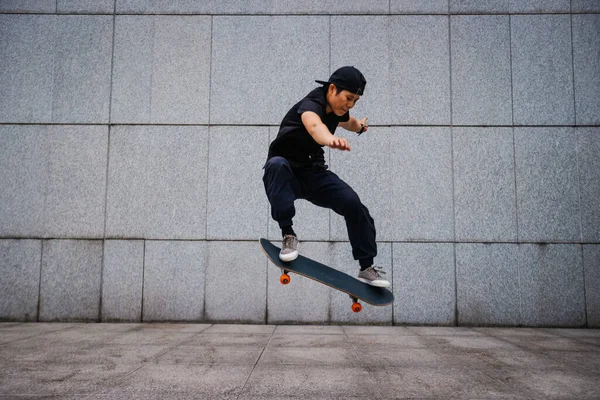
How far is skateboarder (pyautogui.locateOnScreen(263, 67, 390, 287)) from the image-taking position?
15.1 ft

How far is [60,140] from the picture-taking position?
9.12m

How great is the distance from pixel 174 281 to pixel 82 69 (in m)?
5.05

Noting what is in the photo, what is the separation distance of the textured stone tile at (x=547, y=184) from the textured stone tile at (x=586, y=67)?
1.79 feet

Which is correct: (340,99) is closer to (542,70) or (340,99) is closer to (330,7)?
(330,7)

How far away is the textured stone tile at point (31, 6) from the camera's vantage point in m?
9.38

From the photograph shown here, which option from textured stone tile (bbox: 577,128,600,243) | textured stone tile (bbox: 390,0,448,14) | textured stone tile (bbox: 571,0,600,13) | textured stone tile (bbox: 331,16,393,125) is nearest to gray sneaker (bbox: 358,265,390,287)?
textured stone tile (bbox: 331,16,393,125)

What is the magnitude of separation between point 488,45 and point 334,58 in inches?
132

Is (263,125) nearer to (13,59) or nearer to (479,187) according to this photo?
(479,187)

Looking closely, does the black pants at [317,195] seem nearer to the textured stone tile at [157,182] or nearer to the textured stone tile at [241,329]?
the textured stone tile at [241,329]

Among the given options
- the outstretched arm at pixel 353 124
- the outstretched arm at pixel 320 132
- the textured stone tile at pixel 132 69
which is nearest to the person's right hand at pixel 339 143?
the outstretched arm at pixel 320 132

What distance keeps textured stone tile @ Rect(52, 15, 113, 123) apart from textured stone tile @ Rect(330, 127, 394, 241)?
17.3 ft

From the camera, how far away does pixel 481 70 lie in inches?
360

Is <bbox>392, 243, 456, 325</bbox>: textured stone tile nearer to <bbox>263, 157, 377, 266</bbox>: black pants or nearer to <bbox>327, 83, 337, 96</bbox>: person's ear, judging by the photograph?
<bbox>263, 157, 377, 266</bbox>: black pants

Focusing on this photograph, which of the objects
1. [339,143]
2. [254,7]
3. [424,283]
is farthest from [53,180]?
[424,283]
